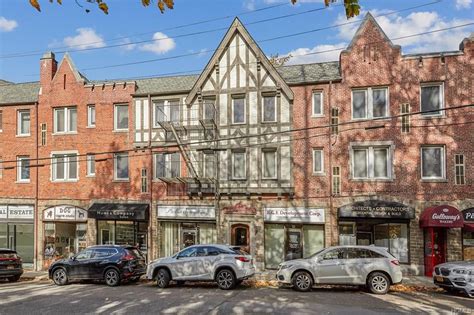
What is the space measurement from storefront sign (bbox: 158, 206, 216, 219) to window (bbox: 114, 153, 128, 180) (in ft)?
9.54

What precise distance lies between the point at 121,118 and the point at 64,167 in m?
4.37

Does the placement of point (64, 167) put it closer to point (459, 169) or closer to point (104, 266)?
point (104, 266)

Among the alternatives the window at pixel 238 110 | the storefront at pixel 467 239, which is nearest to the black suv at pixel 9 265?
the window at pixel 238 110

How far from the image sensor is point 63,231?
84.3ft

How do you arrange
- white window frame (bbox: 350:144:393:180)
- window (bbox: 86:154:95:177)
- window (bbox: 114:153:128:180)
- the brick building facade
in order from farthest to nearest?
window (bbox: 86:154:95:177) < window (bbox: 114:153:128:180) < white window frame (bbox: 350:144:393:180) < the brick building facade

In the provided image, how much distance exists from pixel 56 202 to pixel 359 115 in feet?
55.3

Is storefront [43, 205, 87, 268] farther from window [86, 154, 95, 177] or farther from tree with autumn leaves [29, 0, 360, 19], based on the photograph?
tree with autumn leaves [29, 0, 360, 19]

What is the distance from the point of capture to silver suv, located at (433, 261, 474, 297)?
15.0 meters

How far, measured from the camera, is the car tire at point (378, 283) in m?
15.8

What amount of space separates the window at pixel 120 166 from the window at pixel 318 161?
10.1 meters

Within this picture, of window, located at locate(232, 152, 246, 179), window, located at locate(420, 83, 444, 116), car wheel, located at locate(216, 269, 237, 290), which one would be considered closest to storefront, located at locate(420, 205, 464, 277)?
window, located at locate(420, 83, 444, 116)

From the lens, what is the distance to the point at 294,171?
22.3m

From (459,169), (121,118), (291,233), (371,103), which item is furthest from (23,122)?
(459,169)

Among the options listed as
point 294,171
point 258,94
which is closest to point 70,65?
point 258,94
